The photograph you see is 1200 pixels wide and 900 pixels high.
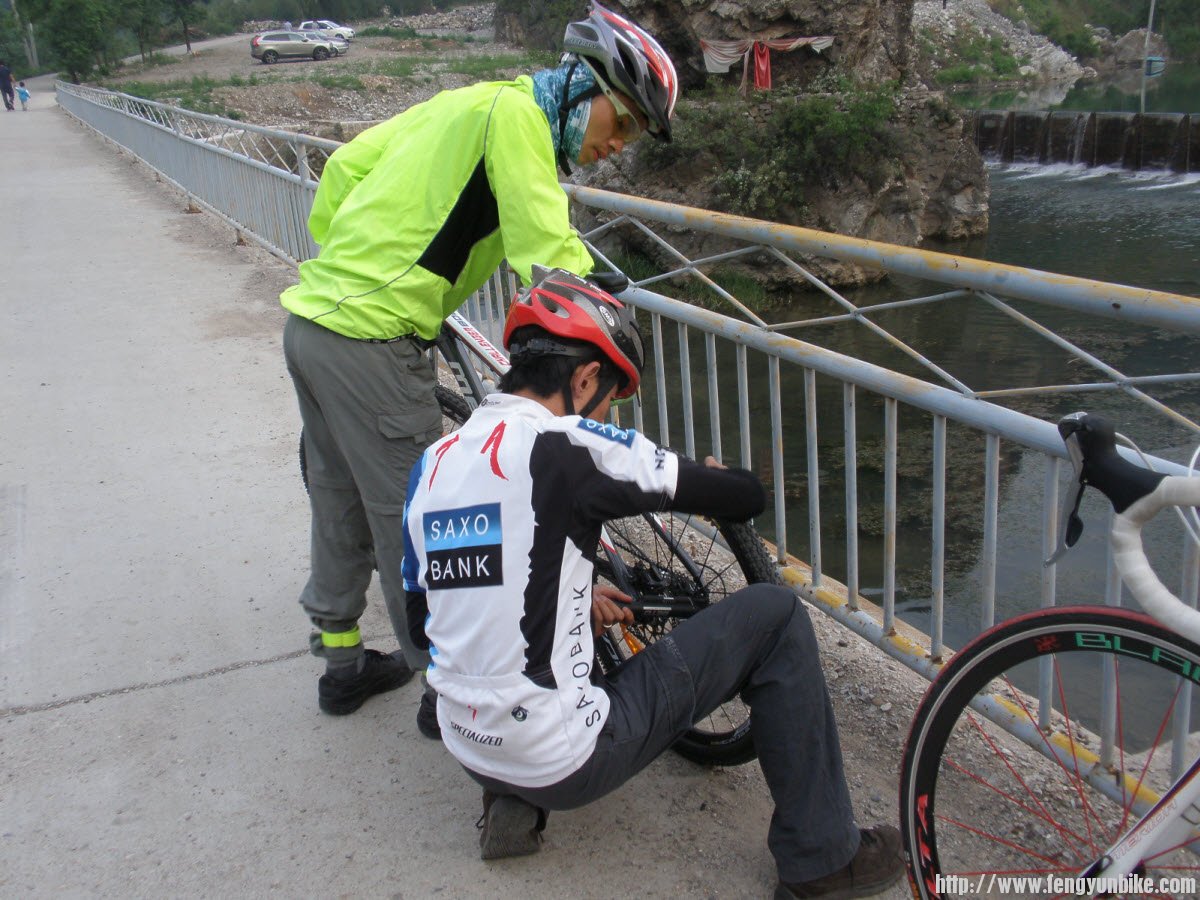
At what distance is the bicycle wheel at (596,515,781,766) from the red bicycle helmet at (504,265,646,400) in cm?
73

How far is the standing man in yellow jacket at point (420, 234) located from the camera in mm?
2424

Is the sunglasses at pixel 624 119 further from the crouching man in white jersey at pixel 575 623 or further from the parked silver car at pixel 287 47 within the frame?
the parked silver car at pixel 287 47

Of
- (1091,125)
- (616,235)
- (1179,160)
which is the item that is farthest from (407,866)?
(1091,125)

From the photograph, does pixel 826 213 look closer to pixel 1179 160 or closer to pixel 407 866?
pixel 1179 160

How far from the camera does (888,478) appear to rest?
2799mm

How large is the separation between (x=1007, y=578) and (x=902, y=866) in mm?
5711

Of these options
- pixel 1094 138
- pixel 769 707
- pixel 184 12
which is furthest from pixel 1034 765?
pixel 184 12

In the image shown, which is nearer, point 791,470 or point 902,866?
point 902,866

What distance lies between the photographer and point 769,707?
7.24 feet

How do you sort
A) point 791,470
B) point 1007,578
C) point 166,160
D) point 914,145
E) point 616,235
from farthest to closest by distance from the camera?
point 914,145, point 616,235, point 166,160, point 791,470, point 1007,578

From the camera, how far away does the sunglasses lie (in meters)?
2.55

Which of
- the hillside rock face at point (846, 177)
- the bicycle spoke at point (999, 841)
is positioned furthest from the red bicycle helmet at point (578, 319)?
the hillside rock face at point (846, 177)

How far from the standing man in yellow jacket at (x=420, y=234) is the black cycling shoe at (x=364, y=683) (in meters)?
0.26

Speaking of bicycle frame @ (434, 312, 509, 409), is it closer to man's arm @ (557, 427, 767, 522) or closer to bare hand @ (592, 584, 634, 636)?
bare hand @ (592, 584, 634, 636)
